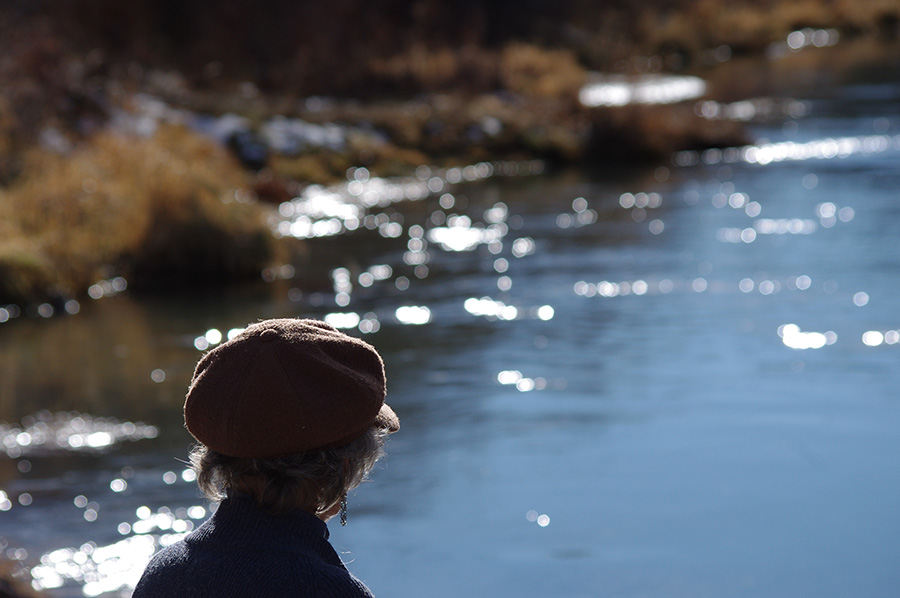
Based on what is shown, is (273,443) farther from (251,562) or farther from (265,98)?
(265,98)

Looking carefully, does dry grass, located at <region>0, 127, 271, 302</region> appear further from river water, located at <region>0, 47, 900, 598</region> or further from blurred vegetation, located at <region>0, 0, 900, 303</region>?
river water, located at <region>0, 47, 900, 598</region>

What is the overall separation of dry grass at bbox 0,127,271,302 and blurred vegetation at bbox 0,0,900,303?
2cm

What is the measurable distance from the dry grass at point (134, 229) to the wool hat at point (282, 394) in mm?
10040

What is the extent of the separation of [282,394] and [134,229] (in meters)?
10.7

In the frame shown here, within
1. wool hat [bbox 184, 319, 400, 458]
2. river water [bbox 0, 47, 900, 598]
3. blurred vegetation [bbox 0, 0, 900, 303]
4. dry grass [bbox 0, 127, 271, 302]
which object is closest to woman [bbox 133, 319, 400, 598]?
wool hat [bbox 184, 319, 400, 458]

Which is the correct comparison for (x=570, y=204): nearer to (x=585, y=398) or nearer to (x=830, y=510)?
(x=585, y=398)

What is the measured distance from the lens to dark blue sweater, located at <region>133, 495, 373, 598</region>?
2.14 m

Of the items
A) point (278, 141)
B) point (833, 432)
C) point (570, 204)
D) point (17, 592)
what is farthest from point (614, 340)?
point (278, 141)

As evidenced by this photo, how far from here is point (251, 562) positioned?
218 centimetres

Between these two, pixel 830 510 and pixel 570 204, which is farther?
pixel 570 204

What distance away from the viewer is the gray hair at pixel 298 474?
7.45 feet

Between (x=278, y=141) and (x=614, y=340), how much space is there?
10.7 meters

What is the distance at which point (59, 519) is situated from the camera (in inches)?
262

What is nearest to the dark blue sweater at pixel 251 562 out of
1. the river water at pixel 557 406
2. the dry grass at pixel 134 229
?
the river water at pixel 557 406
